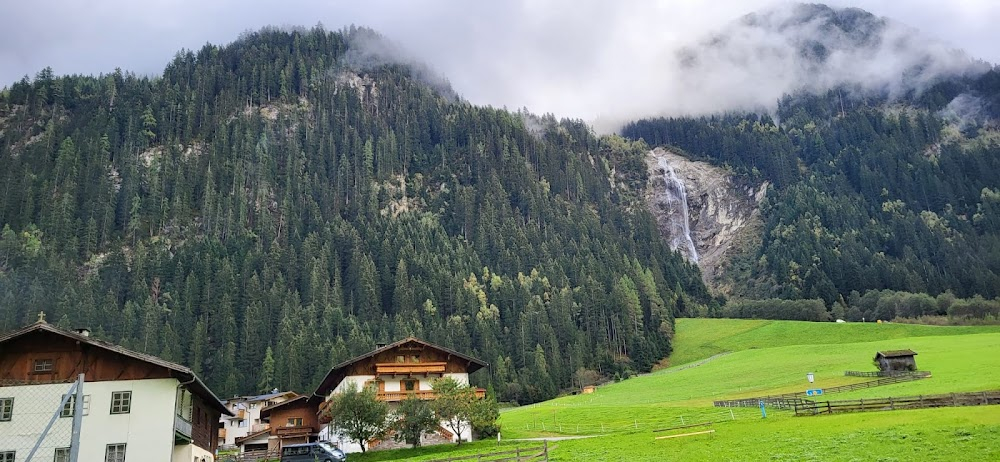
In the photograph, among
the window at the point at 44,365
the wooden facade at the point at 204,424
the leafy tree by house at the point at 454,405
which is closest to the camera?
the window at the point at 44,365

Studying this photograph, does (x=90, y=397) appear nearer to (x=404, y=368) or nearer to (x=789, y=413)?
(x=404, y=368)

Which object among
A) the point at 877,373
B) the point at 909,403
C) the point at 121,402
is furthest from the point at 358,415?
the point at 877,373

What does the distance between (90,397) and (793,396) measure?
5762 centimetres

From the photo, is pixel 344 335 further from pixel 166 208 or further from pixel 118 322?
pixel 166 208

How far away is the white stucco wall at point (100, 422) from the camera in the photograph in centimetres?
4006

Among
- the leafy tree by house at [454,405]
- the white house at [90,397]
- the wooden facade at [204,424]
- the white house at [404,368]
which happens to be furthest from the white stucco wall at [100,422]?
the white house at [404,368]

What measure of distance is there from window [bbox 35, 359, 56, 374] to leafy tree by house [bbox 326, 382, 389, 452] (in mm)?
19024

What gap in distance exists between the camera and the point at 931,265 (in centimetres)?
Result: 19625

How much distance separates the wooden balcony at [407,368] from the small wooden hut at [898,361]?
173 ft

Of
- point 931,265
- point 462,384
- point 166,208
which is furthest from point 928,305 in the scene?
point 166,208

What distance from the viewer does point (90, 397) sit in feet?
136

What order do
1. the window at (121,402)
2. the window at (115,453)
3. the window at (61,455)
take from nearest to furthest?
the window at (61,455) → the window at (115,453) → the window at (121,402)

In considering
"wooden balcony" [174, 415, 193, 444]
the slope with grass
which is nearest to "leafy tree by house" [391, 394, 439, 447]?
the slope with grass

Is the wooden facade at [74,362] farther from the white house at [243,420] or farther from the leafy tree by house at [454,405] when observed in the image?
the white house at [243,420]
